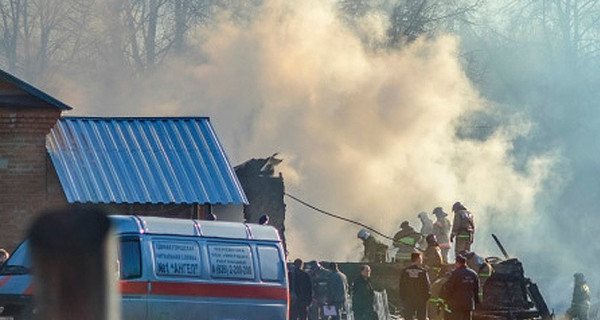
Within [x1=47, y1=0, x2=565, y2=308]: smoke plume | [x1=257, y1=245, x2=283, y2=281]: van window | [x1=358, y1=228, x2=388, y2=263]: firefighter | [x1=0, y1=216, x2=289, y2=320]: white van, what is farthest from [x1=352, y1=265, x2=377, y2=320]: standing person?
[x1=47, y1=0, x2=565, y2=308]: smoke plume

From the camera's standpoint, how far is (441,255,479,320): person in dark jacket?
1938cm

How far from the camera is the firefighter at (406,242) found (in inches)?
1021

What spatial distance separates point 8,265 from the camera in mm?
14703

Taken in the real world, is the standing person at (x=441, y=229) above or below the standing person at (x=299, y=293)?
above

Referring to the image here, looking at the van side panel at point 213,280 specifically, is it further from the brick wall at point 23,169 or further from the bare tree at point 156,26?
the bare tree at point 156,26

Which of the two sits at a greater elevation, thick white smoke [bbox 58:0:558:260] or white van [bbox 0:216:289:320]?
thick white smoke [bbox 58:0:558:260]

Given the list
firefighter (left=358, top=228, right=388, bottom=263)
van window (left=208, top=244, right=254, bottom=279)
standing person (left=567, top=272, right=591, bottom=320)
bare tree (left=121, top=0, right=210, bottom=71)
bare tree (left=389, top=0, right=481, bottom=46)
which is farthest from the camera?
bare tree (left=121, top=0, right=210, bottom=71)

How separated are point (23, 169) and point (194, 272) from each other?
7110 mm

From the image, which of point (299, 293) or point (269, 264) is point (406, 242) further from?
point (269, 264)

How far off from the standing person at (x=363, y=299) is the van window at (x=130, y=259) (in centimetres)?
682

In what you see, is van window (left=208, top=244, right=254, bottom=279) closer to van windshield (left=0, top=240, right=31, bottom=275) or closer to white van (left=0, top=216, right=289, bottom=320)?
white van (left=0, top=216, right=289, bottom=320)

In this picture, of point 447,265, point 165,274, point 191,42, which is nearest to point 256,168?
point 447,265

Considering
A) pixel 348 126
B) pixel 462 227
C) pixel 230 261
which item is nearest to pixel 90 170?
pixel 230 261

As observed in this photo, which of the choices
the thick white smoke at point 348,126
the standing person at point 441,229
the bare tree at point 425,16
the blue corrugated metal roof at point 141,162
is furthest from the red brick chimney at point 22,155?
the bare tree at point 425,16
